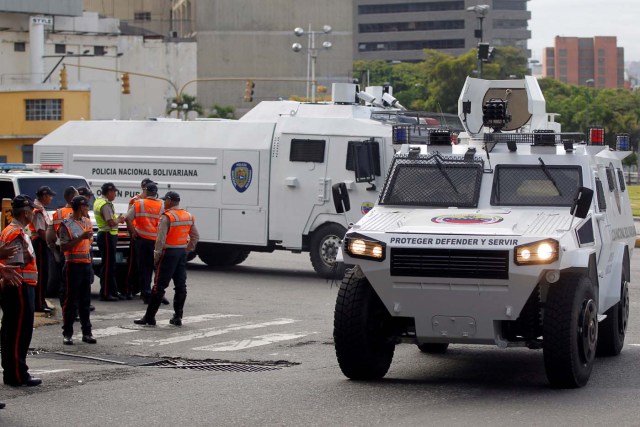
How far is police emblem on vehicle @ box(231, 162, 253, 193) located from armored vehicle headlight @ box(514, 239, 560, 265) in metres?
11.7

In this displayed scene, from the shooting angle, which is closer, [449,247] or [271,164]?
[449,247]

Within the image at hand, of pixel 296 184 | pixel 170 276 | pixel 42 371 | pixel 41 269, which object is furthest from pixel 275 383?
pixel 296 184

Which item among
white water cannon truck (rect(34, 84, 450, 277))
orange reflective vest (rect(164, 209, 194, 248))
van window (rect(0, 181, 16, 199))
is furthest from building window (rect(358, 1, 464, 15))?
orange reflective vest (rect(164, 209, 194, 248))

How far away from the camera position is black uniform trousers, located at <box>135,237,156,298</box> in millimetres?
17219

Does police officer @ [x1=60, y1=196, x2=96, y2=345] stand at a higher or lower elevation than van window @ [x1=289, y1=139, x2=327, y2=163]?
lower

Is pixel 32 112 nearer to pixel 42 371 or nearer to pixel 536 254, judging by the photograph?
pixel 42 371

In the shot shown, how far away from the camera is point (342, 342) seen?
10.6 metres

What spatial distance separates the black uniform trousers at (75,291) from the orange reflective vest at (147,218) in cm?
378

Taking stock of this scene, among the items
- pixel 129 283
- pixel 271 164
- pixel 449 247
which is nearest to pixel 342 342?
pixel 449 247

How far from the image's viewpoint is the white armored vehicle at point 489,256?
33.2 ft

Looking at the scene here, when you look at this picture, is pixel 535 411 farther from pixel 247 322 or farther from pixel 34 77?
pixel 34 77

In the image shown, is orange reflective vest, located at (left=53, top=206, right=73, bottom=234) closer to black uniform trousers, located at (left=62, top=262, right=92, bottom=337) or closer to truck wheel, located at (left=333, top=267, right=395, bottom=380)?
black uniform trousers, located at (left=62, top=262, right=92, bottom=337)

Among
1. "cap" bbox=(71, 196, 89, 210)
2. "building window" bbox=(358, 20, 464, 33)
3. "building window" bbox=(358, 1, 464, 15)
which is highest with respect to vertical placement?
"building window" bbox=(358, 1, 464, 15)

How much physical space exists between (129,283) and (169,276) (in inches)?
137
